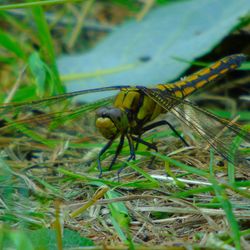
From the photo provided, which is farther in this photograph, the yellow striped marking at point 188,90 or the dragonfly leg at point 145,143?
the yellow striped marking at point 188,90

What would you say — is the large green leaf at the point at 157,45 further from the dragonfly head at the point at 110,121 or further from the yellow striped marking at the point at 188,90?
the dragonfly head at the point at 110,121

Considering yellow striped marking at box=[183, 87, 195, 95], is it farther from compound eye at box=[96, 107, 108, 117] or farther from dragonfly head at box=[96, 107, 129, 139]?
compound eye at box=[96, 107, 108, 117]

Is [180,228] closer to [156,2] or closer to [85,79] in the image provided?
[85,79]

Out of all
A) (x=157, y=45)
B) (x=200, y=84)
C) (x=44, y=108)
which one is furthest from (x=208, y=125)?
(x=157, y=45)

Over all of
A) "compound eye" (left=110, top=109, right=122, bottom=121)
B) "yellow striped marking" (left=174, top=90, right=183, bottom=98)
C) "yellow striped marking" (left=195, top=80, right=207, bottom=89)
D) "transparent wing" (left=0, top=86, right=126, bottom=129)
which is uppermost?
"yellow striped marking" (left=195, top=80, right=207, bottom=89)

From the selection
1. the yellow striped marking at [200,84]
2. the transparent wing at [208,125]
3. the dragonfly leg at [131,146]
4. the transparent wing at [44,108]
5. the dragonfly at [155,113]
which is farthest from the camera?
the yellow striped marking at [200,84]

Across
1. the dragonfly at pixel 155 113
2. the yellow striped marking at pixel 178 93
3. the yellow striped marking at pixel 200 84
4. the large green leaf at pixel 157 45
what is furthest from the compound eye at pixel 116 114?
the large green leaf at pixel 157 45

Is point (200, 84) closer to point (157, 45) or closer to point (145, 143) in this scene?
point (145, 143)

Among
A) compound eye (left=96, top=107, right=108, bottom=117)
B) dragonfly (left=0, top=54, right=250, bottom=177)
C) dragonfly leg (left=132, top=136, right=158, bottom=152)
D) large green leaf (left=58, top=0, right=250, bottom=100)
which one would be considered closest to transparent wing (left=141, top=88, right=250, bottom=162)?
dragonfly (left=0, top=54, right=250, bottom=177)

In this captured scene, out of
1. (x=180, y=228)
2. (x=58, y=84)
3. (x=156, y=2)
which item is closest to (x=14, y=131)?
(x=58, y=84)
